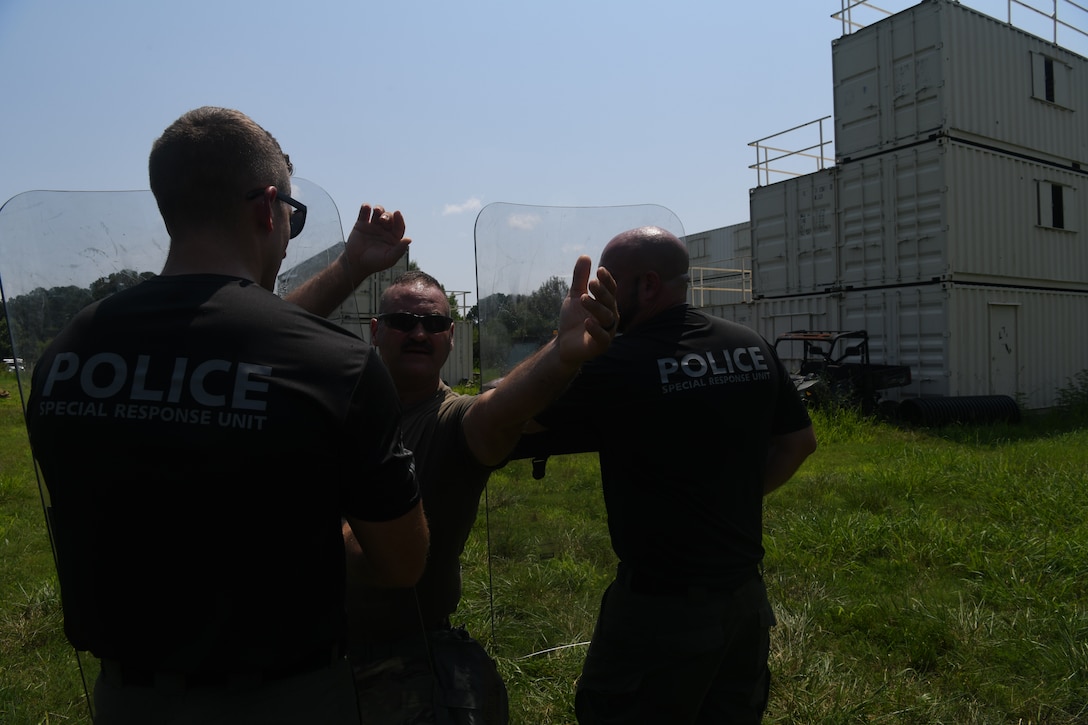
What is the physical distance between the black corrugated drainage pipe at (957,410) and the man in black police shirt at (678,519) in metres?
9.89

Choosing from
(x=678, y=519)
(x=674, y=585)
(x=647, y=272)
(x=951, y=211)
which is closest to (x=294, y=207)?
(x=647, y=272)

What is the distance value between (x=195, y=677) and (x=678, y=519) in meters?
1.24

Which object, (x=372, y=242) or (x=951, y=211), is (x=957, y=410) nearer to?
(x=951, y=211)

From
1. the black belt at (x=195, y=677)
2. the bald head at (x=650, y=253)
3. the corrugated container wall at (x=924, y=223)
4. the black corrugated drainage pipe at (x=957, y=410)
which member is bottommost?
the black corrugated drainage pipe at (x=957, y=410)

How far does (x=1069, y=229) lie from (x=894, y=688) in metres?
13.2

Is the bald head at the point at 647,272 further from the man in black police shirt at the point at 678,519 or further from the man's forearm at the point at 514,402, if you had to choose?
the man's forearm at the point at 514,402

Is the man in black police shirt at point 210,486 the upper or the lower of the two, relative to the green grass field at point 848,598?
upper

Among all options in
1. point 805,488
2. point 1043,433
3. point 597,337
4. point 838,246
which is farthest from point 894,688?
point 838,246

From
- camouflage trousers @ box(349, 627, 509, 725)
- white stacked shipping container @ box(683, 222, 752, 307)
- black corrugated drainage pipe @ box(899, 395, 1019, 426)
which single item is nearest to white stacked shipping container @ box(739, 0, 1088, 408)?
black corrugated drainage pipe @ box(899, 395, 1019, 426)

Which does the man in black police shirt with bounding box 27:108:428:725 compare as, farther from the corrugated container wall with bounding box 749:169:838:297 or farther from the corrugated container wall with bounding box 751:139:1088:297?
the corrugated container wall with bounding box 749:169:838:297

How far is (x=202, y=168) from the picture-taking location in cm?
139

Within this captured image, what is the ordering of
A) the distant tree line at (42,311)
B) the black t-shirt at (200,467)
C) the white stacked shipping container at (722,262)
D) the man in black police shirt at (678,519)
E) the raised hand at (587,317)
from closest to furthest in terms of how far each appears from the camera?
the black t-shirt at (200,467), the raised hand at (587,317), the distant tree line at (42,311), the man in black police shirt at (678,519), the white stacked shipping container at (722,262)

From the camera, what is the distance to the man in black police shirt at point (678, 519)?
206 centimetres

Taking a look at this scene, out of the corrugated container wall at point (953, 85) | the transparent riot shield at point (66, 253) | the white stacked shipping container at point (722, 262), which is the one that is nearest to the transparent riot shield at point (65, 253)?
the transparent riot shield at point (66, 253)
